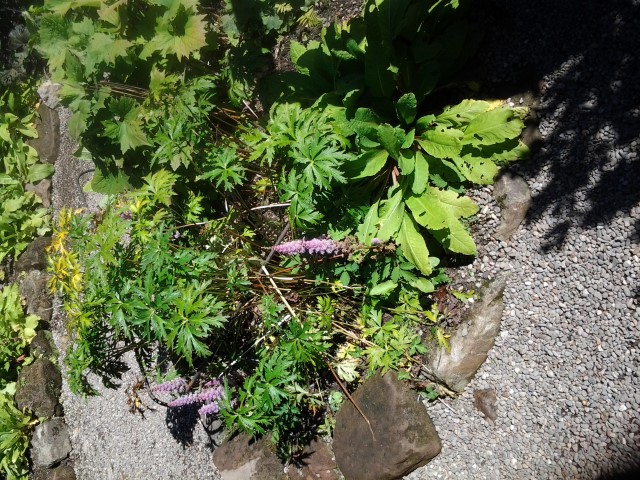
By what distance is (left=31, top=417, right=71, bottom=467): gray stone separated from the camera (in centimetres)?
482

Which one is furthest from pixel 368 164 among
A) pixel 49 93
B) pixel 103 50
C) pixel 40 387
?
pixel 49 93

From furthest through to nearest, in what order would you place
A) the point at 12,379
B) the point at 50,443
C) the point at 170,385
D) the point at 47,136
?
the point at 47,136, the point at 12,379, the point at 50,443, the point at 170,385

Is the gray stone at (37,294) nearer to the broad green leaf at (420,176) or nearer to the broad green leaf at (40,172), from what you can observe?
the broad green leaf at (40,172)

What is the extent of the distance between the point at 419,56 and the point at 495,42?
471 millimetres

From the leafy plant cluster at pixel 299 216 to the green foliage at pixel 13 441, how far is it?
7.25 ft

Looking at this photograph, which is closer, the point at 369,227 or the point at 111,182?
the point at 369,227

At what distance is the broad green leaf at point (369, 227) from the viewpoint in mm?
2922

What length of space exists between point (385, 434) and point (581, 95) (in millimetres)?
2095

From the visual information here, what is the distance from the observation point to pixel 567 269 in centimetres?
264

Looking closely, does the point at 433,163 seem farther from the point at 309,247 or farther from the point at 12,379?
the point at 12,379

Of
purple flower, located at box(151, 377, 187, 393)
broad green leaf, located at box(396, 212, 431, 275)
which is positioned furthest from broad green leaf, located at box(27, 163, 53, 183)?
broad green leaf, located at box(396, 212, 431, 275)

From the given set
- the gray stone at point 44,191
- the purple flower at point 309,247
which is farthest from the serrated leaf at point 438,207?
the gray stone at point 44,191

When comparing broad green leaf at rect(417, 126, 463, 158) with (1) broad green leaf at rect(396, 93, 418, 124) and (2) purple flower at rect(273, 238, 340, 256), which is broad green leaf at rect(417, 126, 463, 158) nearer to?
(1) broad green leaf at rect(396, 93, 418, 124)

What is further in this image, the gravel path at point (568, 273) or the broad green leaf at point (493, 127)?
the broad green leaf at point (493, 127)
